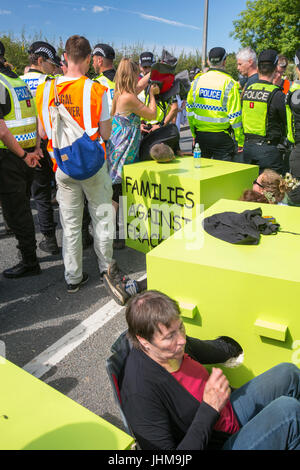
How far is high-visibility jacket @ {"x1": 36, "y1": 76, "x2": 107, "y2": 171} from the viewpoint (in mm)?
2998

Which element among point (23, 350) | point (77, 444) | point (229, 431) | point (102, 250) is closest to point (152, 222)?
point (102, 250)

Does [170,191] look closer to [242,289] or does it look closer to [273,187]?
[273,187]

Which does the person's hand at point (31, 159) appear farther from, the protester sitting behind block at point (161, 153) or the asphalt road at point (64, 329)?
the protester sitting behind block at point (161, 153)

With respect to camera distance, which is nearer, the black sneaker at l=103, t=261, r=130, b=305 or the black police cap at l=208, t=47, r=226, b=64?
the black sneaker at l=103, t=261, r=130, b=305

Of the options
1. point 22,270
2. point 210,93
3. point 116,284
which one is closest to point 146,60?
point 210,93

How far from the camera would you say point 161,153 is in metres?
4.28

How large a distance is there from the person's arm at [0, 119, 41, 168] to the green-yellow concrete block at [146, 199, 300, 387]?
1.90 metres

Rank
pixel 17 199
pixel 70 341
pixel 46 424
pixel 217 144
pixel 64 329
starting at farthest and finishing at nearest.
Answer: pixel 217 144, pixel 17 199, pixel 64 329, pixel 70 341, pixel 46 424

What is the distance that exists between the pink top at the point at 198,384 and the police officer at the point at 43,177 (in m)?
3.08

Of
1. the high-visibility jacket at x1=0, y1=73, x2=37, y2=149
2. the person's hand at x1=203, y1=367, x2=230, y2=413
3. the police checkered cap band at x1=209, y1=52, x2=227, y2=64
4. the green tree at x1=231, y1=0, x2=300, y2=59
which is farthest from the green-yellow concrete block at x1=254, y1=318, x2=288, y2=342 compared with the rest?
the green tree at x1=231, y1=0, x2=300, y2=59

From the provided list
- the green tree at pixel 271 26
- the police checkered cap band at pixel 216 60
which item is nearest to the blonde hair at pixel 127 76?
the police checkered cap band at pixel 216 60

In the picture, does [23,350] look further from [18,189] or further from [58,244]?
[58,244]

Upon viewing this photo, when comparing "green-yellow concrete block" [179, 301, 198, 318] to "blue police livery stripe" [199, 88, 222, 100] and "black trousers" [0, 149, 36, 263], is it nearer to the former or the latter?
"black trousers" [0, 149, 36, 263]

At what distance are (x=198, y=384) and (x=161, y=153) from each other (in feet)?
10.0
